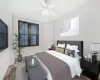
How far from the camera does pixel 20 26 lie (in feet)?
16.9

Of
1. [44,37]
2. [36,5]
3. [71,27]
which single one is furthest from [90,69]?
[44,37]

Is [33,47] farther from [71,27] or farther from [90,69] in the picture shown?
[90,69]

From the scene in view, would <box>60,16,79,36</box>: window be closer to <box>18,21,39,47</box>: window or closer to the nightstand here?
the nightstand

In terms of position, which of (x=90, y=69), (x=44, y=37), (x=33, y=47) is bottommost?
(x=90, y=69)

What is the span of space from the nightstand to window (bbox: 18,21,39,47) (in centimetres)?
377

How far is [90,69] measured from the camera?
2.49 m

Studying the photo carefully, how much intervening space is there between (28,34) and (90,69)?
14.1 feet

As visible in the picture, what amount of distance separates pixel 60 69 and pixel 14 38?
3.60m

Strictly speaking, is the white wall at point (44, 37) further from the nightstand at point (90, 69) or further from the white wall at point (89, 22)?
the nightstand at point (90, 69)

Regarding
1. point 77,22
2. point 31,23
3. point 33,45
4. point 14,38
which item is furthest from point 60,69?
point 31,23

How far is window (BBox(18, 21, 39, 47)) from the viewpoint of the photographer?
5.19 metres

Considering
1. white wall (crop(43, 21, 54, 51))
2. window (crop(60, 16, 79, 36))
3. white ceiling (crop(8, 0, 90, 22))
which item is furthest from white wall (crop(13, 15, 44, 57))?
window (crop(60, 16, 79, 36))

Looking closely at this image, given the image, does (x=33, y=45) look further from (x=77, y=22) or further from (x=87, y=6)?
(x=87, y=6)

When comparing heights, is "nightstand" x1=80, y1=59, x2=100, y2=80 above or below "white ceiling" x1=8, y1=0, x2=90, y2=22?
below
